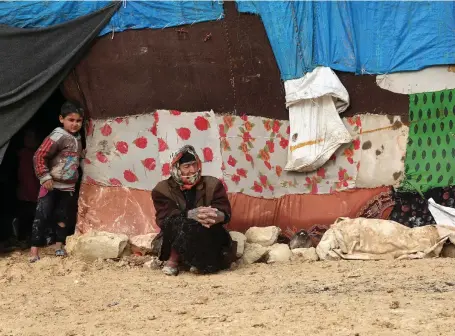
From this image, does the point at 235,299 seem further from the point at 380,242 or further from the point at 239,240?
the point at 380,242

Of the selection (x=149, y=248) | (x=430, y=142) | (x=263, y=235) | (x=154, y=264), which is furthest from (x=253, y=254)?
(x=430, y=142)

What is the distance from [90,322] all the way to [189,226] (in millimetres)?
1157

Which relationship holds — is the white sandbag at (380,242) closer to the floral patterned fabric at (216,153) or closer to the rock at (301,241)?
the rock at (301,241)

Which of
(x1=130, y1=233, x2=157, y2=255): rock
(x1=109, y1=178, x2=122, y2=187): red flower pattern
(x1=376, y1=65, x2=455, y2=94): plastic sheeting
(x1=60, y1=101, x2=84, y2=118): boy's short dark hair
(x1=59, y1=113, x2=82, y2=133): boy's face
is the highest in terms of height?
(x1=376, y1=65, x2=455, y2=94): plastic sheeting

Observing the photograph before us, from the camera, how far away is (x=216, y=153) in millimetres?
6301

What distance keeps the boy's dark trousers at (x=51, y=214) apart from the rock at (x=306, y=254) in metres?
1.89

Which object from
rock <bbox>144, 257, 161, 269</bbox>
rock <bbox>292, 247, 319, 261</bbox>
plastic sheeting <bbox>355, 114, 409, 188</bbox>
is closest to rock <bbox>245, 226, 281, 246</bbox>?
rock <bbox>292, 247, 319, 261</bbox>

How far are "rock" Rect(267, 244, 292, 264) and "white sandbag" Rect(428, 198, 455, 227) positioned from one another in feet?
3.99

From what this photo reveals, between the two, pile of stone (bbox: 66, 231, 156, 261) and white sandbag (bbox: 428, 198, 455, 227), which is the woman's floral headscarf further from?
white sandbag (bbox: 428, 198, 455, 227)

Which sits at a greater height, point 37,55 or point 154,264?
point 37,55

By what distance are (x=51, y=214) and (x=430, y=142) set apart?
3.15m

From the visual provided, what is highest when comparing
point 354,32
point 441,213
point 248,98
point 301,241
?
point 354,32

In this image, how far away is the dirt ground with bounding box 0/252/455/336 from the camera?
3.75m

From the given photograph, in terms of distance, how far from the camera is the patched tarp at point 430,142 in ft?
20.1
